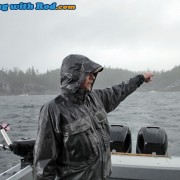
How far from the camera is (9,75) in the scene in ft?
245

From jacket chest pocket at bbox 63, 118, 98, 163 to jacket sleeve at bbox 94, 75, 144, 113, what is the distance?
18.1 inches

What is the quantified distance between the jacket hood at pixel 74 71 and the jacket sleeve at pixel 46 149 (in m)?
0.21

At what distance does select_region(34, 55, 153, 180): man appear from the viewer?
6.46 ft

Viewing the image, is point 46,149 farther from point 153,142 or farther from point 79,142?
point 153,142

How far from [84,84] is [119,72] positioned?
49.1 meters

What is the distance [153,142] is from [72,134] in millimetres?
2716

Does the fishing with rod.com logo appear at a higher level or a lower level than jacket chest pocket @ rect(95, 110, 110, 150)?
higher

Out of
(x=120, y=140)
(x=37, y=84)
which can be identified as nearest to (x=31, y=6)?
(x=120, y=140)

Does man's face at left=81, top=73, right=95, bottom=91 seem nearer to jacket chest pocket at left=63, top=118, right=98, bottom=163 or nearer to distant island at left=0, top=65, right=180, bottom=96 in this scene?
jacket chest pocket at left=63, top=118, right=98, bottom=163

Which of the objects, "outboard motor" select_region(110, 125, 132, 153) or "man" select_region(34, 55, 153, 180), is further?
"outboard motor" select_region(110, 125, 132, 153)

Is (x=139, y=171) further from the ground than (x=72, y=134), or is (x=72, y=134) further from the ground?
(x=72, y=134)

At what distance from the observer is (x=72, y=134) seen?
6.52 ft

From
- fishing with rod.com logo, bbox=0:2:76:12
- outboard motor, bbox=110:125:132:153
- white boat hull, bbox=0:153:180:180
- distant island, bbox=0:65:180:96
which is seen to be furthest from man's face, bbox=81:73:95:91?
distant island, bbox=0:65:180:96

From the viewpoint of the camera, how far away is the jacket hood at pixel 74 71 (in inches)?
79.7
